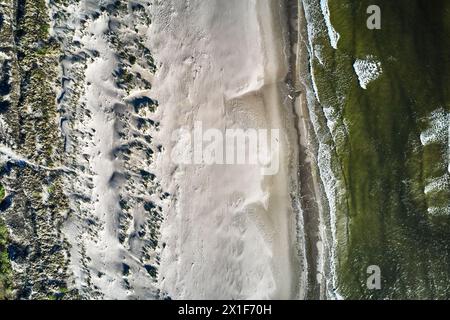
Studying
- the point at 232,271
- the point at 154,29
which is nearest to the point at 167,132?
the point at 154,29

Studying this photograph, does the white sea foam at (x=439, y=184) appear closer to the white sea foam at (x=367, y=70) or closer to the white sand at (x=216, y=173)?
the white sea foam at (x=367, y=70)

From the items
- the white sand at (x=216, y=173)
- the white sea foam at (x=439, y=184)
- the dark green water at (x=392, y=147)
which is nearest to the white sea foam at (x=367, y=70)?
the dark green water at (x=392, y=147)

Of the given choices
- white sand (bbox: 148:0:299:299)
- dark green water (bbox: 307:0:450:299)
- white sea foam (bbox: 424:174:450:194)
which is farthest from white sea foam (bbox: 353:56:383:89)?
white sea foam (bbox: 424:174:450:194)

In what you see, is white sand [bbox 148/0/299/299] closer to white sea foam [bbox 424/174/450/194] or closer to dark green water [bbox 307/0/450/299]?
dark green water [bbox 307/0/450/299]

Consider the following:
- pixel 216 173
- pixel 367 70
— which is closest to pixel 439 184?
pixel 367 70

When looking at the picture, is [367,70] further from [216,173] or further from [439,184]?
[216,173]
